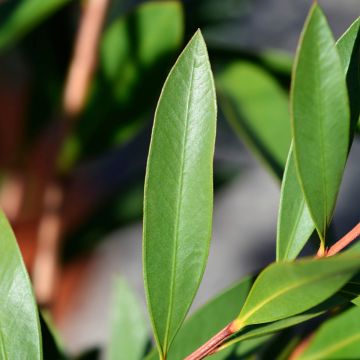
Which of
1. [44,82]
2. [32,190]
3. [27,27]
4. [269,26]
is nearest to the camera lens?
[27,27]

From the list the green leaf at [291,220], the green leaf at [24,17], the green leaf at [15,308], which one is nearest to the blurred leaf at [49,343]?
the green leaf at [15,308]

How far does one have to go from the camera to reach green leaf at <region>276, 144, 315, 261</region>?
346 millimetres

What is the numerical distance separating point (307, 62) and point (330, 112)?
0.03m

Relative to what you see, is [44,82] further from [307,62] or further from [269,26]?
[269,26]

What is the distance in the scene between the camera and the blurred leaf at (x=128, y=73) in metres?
0.69

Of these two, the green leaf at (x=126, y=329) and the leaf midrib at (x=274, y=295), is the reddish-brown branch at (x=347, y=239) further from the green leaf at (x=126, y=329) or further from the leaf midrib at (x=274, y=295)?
the green leaf at (x=126, y=329)

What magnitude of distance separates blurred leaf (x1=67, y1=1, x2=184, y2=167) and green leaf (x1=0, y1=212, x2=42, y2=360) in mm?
385

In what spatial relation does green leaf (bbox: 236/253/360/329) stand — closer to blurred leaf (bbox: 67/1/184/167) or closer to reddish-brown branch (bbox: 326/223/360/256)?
reddish-brown branch (bbox: 326/223/360/256)

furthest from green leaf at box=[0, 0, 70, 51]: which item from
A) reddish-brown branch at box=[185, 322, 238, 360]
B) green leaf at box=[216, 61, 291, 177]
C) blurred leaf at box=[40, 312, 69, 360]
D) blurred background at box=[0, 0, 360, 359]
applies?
reddish-brown branch at box=[185, 322, 238, 360]

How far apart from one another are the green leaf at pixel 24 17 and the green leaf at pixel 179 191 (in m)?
0.35

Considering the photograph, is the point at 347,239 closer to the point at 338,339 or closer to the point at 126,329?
the point at 338,339

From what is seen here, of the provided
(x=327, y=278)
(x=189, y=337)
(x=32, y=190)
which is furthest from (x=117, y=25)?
(x=32, y=190)

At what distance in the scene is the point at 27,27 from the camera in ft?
2.13

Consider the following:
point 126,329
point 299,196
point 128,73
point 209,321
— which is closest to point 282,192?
point 299,196
